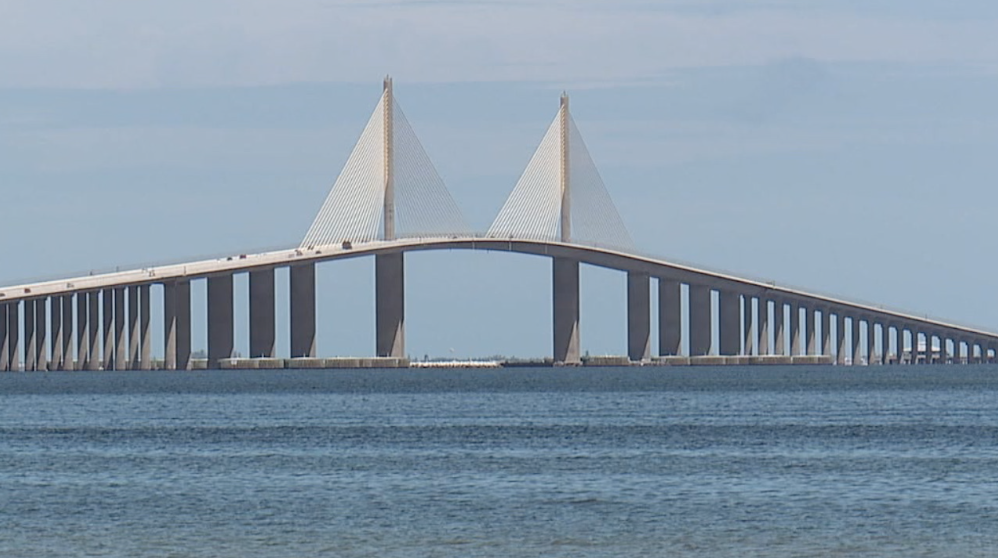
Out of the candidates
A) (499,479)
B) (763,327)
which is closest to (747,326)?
(763,327)

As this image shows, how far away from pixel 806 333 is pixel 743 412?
6376cm

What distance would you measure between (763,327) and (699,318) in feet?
20.0

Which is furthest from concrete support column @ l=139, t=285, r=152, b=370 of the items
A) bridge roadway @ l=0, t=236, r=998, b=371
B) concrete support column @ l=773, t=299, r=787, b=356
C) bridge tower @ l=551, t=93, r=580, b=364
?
concrete support column @ l=773, t=299, r=787, b=356

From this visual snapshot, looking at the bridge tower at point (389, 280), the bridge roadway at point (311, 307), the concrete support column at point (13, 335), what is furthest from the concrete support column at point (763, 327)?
the concrete support column at point (13, 335)

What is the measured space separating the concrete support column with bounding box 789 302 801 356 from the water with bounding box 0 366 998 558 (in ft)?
177

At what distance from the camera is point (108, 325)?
88.5 meters

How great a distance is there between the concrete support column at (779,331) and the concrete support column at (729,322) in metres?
2.71

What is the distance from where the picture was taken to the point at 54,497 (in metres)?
30.8

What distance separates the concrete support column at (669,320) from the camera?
10738 cm

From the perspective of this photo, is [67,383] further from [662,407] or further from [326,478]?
[326,478]

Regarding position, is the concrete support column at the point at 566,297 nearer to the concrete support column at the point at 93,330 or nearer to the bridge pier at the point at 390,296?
the bridge pier at the point at 390,296

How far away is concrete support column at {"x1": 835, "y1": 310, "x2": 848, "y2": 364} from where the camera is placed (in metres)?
117

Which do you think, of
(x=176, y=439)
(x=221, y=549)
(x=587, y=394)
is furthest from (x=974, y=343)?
(x=221, y=549)

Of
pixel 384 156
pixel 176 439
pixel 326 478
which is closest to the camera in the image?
pixel 326 478
